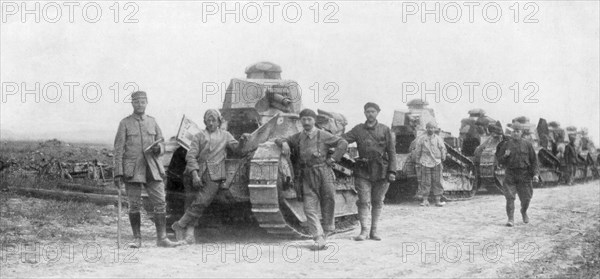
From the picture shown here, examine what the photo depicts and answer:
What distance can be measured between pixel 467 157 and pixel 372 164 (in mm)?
8992

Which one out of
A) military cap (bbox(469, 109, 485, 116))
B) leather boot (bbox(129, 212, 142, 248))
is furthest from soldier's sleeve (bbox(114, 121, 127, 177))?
military cap (bbox(469, 109, 485, 116))

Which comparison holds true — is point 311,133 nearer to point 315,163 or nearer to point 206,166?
point 315,163

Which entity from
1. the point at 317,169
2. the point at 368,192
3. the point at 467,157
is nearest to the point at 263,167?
the point at 317,169

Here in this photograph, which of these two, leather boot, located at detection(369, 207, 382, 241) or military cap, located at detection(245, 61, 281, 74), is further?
military cap, located at detection(245, 61, 281, 74)

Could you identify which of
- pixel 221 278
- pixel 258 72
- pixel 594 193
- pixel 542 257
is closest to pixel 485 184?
pixel 594 193

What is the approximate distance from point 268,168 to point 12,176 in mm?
9161

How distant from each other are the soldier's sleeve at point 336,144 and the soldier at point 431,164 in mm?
6925

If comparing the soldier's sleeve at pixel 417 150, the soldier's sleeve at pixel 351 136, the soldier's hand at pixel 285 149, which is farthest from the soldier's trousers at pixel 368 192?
the soldier's sleeve at pixel 417 150

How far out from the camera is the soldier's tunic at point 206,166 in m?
8.53

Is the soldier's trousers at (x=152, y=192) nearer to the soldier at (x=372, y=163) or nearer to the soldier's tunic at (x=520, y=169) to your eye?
the soldier at (x=372, y=163)

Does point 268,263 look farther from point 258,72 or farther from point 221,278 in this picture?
point 258,72

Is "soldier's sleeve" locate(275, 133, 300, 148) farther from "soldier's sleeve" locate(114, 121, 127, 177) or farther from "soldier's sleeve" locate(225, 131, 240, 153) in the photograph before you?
"soldier's sleeve" locate(114, 121, 127, 177)

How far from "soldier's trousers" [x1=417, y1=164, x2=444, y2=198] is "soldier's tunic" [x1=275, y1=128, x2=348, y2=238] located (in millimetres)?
6849

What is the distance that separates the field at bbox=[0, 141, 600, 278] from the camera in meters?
6.71
